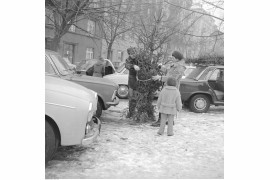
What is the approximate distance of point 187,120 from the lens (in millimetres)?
7332

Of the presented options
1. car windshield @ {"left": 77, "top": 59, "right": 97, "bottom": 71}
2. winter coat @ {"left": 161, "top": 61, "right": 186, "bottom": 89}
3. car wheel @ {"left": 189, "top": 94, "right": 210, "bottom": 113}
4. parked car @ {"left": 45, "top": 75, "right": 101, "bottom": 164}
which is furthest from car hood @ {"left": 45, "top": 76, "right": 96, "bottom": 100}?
car windshield @ {"left": 77, "top": 59, "right": 97, "bottom": 71}

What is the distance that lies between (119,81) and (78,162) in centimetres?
660

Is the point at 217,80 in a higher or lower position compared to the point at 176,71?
lower

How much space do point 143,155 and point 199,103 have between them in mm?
4700

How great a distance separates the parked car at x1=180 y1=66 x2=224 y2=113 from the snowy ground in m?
2.14

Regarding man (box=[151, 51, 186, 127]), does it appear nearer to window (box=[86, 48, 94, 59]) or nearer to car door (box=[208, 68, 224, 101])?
car door (box=[208, 68, 224, 101])

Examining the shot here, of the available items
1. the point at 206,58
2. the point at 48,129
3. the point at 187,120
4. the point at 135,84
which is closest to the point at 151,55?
the point at 135,84

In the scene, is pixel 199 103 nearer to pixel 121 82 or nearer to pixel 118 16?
pixel 121 82

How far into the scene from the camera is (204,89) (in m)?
8.36

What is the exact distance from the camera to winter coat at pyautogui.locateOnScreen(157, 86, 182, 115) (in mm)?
5543

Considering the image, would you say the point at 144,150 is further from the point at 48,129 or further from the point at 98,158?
the point at 48,129

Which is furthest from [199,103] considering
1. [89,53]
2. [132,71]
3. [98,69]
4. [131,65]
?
[89,53]

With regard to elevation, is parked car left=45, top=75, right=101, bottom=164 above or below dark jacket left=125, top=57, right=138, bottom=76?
below

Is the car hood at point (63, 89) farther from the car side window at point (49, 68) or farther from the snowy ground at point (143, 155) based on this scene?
the car side window at point (49, 68)
